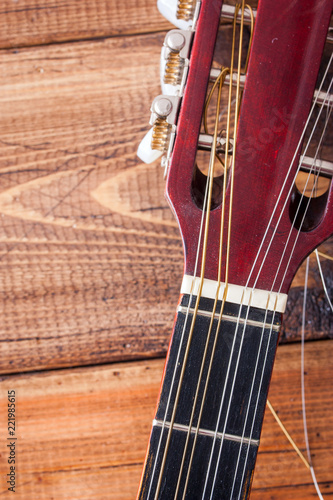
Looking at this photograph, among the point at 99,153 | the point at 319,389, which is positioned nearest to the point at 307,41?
the point at 99,153

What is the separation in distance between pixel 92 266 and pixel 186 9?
0.33m

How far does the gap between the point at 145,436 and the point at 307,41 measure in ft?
1.64

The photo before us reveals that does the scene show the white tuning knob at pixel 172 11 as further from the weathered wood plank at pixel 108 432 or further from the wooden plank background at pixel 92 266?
the weathered wood plank at pixel 108 432

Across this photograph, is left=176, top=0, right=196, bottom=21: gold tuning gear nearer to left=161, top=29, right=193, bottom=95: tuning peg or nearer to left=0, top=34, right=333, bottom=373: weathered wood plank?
left=161, top=29, right=193, bottom=95: tuning peg

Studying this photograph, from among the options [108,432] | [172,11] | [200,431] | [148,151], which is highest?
[172,11]

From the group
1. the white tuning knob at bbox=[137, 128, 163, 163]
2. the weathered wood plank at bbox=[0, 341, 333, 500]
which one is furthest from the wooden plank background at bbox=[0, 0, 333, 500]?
the white tuning knob at bbox=[137, 128, 163, 163]

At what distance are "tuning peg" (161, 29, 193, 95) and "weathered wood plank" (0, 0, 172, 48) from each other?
0.22 metres

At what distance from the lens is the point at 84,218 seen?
62 cm

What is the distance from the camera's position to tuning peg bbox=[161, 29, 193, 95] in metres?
0.44

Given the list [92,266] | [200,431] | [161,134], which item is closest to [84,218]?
[92,266]

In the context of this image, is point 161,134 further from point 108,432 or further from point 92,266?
point 108,432

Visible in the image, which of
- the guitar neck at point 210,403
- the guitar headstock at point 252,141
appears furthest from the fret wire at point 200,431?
the guitar headstock at point 252,141

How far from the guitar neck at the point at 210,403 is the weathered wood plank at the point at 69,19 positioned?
0.40 metres

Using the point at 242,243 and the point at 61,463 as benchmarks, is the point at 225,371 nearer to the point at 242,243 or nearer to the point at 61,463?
the point at 242,243
